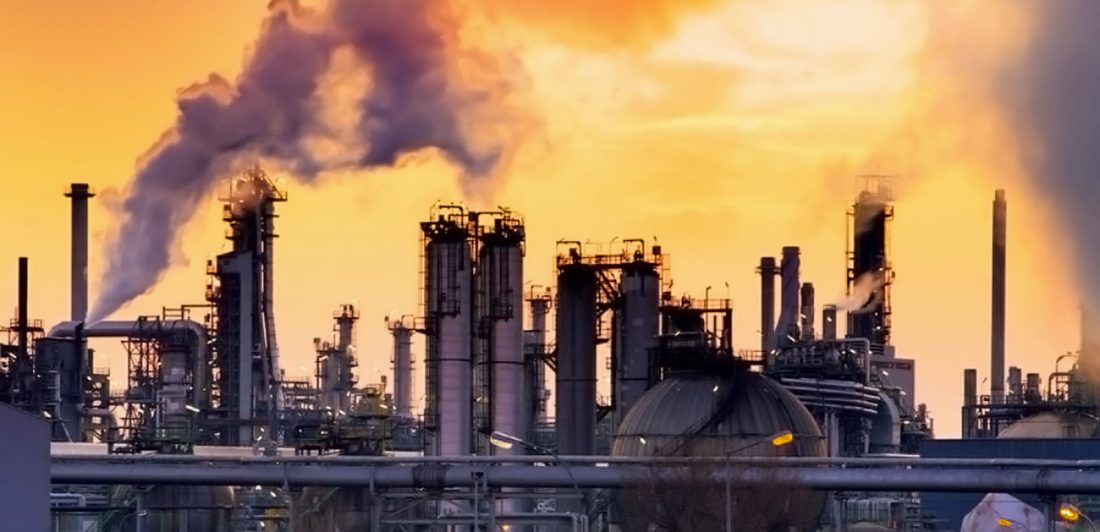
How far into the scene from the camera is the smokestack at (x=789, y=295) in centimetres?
10288

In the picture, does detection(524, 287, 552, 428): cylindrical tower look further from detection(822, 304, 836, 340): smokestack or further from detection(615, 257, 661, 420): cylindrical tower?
detection(822, 304, 836, 340): smokestack

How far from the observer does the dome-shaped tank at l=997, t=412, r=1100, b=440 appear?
328ft

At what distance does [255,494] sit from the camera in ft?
263

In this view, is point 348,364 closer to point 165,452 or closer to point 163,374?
point 163,374

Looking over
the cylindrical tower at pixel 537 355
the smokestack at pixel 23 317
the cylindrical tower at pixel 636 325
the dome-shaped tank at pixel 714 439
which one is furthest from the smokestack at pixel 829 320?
the smokestack at pixel 23 317

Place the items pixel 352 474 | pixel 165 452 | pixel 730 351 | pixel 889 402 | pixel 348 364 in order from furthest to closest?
pixel 348 364
pixel 889 402
pixel 730 351
pixel 165 452
pixel 352 474

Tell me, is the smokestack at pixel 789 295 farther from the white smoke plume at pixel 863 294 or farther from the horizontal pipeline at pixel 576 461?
the horizontal pipeline at pixel 576 461

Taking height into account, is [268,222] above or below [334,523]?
above

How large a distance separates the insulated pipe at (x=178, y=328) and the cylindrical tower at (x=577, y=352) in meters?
12.8

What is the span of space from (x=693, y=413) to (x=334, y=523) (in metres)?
12.4

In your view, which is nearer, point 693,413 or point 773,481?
point 773,481

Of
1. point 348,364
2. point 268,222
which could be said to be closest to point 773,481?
point 268,222

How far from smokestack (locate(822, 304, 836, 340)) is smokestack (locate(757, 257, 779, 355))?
2233 millimetres

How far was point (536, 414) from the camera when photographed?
98312 mm
